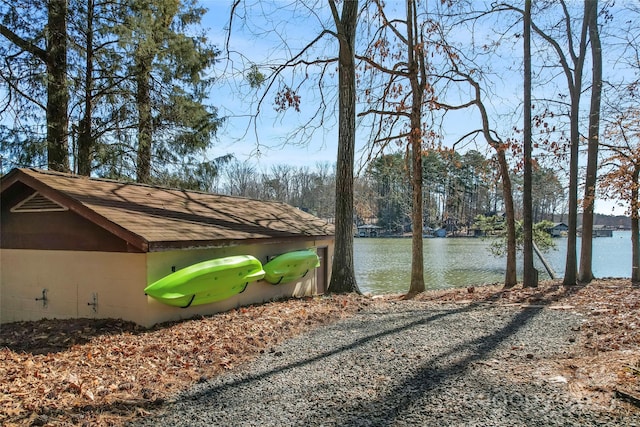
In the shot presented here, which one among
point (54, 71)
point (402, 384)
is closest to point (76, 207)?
point (402, 384)

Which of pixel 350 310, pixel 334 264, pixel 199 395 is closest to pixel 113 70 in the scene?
pixel 334 264

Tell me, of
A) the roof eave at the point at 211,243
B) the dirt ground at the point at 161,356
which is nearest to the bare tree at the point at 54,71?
the dirt ground at the point at 161,356

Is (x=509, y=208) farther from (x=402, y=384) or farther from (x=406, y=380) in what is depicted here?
(x=402, y=384)

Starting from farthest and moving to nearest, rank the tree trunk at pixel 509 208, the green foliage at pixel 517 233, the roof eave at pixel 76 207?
the green foliage at pixel 517 233 → the tree trunk at pixel 509 208 → the roof eave at pixel 76 207

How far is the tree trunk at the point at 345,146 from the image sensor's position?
905cm

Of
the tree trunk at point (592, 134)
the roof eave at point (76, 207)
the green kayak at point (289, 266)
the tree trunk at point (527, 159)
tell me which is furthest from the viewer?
the tree trunk at point (592, 134)

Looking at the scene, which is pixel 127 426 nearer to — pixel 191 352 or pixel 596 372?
pixel 191 352

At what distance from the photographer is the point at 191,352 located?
4.78 m

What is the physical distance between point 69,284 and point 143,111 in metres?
6.45

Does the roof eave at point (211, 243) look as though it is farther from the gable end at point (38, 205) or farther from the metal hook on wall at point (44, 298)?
the metal hook on wall at point (44, 298)

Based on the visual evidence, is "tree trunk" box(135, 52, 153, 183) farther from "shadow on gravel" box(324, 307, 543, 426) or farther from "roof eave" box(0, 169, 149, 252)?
"shadow on gravel" box(324, 307, 543, 426)

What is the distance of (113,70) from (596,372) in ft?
41.5

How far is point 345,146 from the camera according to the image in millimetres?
9211

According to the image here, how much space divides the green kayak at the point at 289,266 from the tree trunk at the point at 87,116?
6.42 meters
